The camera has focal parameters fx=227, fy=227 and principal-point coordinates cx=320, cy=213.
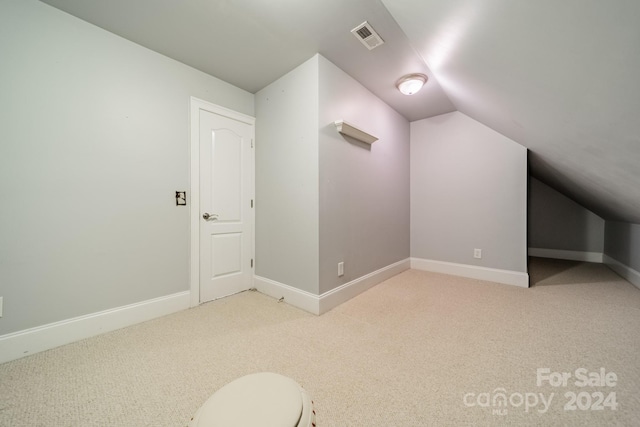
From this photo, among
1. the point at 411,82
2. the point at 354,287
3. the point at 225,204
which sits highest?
the point at 411,82

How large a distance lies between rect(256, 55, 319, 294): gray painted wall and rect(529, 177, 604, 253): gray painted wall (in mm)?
4738

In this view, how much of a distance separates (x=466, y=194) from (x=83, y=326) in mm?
4307

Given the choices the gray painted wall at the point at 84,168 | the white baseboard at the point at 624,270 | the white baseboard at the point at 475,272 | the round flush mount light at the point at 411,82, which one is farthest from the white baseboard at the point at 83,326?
the white baseboard at the point at 624,270

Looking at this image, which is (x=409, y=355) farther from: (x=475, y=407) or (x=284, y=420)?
(x=284, y=420)

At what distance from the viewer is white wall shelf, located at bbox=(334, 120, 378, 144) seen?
226 centimetres

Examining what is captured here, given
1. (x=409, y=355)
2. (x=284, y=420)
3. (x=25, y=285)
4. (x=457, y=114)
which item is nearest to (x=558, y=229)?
(x=457, y=114)

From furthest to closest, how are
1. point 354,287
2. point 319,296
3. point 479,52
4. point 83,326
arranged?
point 354,287 < point 319,296 < point 83,326 < point 479,52

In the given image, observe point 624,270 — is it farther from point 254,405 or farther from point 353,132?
Result: point 254,405

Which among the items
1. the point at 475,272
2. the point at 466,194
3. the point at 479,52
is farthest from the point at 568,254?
the point at 479,52

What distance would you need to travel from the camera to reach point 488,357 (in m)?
1.45

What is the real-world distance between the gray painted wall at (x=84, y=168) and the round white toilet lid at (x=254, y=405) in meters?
1.90

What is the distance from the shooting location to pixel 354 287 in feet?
8.29

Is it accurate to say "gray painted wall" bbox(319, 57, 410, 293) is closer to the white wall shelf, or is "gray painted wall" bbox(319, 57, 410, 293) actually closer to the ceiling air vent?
the white wall shelf

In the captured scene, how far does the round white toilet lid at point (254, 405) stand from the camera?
557mm
